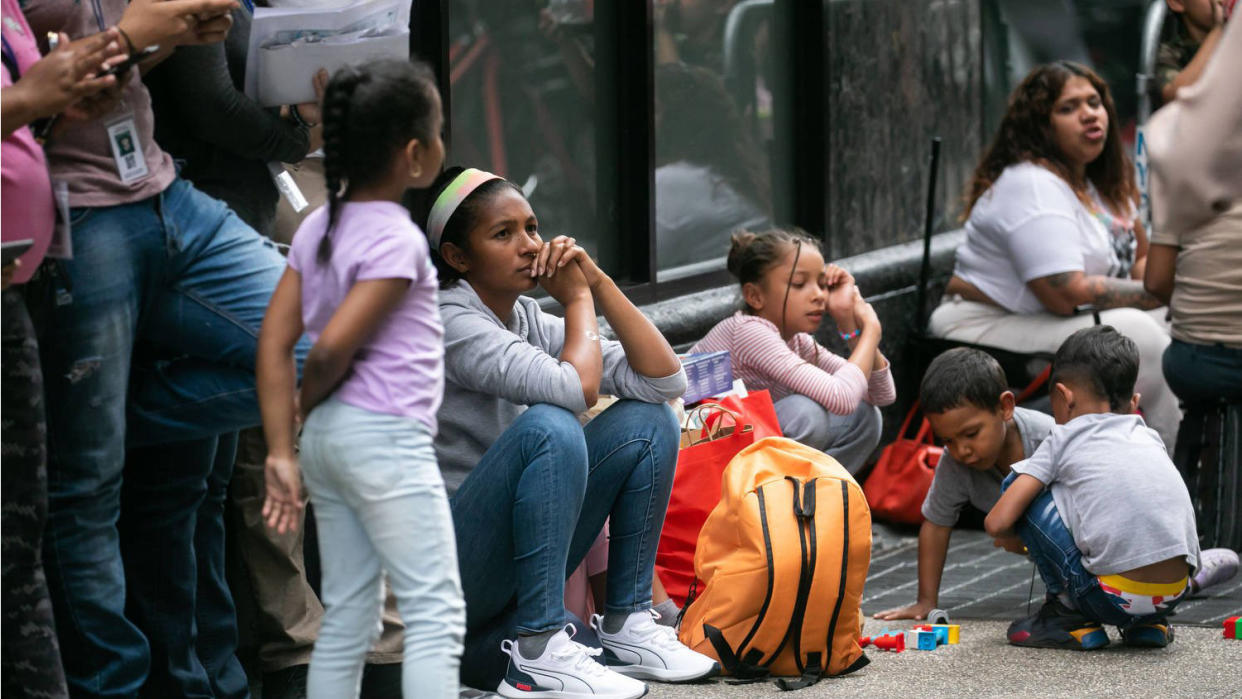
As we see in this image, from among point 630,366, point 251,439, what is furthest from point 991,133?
point 251,439

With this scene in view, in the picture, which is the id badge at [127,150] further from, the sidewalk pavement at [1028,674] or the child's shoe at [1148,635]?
the child's shoe at [1148,635]

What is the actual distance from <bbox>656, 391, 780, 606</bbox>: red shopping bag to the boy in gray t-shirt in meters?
0.72

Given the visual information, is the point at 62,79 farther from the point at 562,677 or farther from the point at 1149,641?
the point at 1149,641

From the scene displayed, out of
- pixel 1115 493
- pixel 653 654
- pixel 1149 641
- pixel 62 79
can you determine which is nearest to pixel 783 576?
pixel 653 654

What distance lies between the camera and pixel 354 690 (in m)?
3.18

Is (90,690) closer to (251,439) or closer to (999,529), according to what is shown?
(251,439)

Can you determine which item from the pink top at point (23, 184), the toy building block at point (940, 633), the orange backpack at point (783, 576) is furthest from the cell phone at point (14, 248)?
the toy building block at point (940, 633)

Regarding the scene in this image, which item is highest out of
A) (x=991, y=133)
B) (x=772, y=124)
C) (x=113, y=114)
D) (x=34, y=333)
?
(x=113, y=114)

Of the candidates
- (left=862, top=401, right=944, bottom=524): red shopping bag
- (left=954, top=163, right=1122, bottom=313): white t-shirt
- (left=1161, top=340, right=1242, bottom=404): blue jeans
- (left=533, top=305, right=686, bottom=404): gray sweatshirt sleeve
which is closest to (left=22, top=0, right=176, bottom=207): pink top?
(left=533, top=305, right=686, bottom=404): gray sweatshirt sleeve

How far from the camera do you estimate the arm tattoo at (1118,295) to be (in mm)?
6375

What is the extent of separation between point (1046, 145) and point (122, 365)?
13.7 ft

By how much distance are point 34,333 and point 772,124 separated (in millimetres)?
4229

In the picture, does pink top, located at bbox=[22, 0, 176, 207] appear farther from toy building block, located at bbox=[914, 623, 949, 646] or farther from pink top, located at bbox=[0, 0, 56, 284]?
toy building block, located at bbox=[914, 623, 949, 646]

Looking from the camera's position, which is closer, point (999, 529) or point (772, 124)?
point (999, 529)
